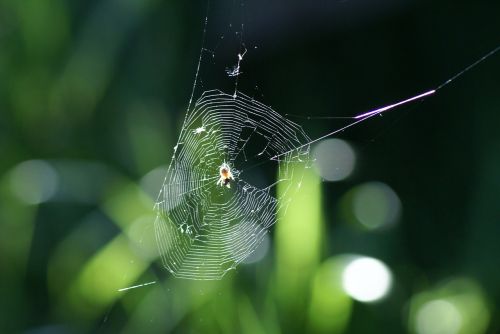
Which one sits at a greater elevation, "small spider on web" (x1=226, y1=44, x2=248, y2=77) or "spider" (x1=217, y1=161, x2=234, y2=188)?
"small spider on web" (x1=226, y1=44, x2=248, y2=77)

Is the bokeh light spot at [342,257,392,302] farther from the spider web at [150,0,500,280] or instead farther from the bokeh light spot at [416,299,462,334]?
the spider web at [150,0,500,280]

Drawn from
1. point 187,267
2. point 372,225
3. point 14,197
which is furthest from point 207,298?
point 14,197

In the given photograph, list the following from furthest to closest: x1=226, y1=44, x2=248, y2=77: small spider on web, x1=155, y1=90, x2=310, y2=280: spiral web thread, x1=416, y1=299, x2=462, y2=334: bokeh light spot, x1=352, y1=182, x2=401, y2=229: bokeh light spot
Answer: x1=226, y1=44, x2=248, y2=77: small spider on web
x1=352, y1=182, x2=401, y2=229: bokeh light spot
x1=155, y1=90, x2=310, y2=280: spiral web thread
x1=416, y1=299, x2=462, y2=334: bokeh light spot

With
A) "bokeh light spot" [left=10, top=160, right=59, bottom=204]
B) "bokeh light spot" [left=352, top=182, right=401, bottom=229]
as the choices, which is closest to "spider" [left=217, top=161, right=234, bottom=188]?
"bokeh light spot" [left=352, top=182, right=401, bottom=229]

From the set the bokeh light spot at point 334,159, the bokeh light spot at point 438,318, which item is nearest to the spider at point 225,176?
the bokeh light spot at point 334,159

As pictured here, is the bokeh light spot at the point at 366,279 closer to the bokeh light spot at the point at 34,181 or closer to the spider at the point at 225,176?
the spider at the point at 225,176

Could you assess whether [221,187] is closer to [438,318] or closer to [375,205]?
A: [375,205]

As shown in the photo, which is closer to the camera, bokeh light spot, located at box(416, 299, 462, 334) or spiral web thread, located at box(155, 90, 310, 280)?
bokeh light spot, located at box(416, 299, 462, 334)
